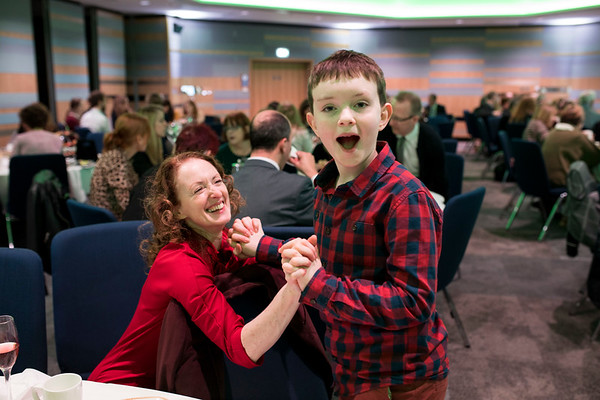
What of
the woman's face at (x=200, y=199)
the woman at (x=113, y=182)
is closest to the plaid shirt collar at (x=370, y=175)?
the woman's face at (x=200, y=199)

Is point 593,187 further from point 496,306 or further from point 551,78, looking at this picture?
point 551,78

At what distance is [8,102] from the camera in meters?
8.51

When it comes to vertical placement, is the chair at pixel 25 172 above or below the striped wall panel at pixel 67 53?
below

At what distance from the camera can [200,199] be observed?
146cm

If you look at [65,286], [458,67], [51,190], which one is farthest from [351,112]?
[458,67]

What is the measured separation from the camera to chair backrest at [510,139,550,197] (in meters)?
4.77

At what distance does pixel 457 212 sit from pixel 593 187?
1689 millimetres

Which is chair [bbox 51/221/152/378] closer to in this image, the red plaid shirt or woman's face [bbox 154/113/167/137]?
the red plaid shirt

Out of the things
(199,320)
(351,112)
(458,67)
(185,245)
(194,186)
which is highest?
(458,67)

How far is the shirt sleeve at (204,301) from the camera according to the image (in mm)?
1243

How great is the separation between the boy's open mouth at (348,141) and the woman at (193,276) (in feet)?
1.05

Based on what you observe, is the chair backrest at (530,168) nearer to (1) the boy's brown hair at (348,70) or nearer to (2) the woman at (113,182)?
(2) the woman at (113,182)

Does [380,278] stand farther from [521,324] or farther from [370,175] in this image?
[521,324]

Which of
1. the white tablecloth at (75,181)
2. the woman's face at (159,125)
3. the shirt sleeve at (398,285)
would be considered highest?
the woman's face at (159,125)
